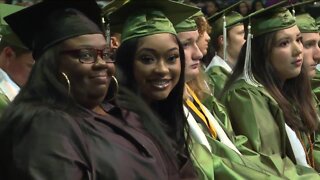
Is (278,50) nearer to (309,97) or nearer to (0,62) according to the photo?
(309,97)

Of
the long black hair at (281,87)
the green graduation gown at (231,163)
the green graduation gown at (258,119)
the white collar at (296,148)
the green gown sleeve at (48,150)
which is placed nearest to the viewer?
the green gown sleeve at (48,150)

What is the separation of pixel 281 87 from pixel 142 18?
1695mm

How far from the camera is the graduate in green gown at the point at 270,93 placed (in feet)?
15.1

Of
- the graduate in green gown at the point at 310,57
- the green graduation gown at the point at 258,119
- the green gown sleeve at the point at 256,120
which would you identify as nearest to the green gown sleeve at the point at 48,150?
the green graduation gown at the point at 258,119

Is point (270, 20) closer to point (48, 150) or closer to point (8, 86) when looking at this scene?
point (8, 86)

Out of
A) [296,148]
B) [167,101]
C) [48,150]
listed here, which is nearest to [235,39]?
[296,148]

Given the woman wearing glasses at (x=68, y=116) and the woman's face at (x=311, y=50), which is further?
the woman's face at (x=311, y=50)

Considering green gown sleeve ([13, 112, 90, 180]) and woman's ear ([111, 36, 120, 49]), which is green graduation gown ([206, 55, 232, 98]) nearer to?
woman's ear ([111, 36, 120, 49])

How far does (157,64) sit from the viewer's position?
11.4 feet

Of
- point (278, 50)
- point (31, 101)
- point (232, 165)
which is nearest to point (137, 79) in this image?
point (232, 165)

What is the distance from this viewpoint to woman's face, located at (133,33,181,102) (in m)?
3.46

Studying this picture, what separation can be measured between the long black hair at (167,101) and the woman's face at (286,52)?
1.39 m

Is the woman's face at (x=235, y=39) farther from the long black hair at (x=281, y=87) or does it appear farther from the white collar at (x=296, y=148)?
the white collar at (x=296, y=148)

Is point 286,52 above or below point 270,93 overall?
above
